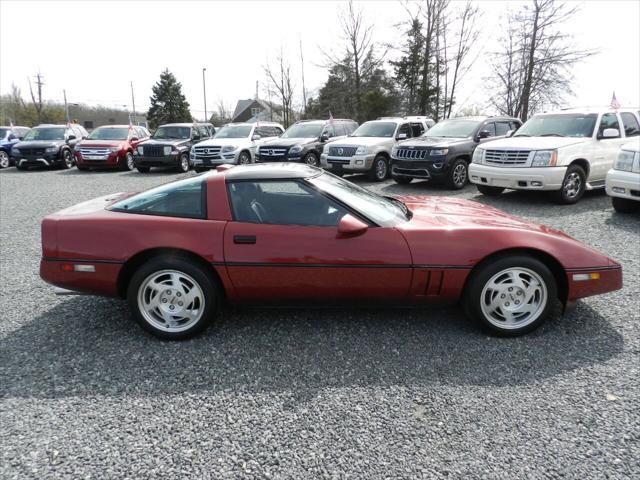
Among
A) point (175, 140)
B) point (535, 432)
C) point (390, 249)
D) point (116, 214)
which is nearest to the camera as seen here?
point (535, 432)

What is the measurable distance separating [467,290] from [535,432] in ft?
3.88

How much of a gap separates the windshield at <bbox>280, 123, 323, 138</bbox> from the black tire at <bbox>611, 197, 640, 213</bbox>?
867cm

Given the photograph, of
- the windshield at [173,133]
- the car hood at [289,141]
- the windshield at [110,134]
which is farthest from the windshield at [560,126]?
the windshield at [110,134]

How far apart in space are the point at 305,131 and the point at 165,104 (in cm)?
4776

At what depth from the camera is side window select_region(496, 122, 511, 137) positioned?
1166cm

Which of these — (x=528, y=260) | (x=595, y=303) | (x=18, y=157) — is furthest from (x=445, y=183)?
(x=18, y=157)

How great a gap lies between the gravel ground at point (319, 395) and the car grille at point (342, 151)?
868 cm

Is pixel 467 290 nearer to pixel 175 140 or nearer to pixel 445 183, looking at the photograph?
pixel 445 183

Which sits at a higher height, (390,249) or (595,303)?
(390,249)

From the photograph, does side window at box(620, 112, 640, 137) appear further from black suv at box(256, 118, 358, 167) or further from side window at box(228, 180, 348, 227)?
side window at box(228, 180, 348, 227)

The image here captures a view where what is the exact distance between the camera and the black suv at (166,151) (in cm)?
1584

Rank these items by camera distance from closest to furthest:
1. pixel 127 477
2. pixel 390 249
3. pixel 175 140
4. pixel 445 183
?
pixel 127 477 < pixel 390 249 < pixel 445 183 < pixel 175 140

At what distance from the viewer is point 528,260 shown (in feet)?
11.1

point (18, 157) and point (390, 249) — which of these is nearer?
point (390, 249)
